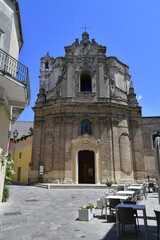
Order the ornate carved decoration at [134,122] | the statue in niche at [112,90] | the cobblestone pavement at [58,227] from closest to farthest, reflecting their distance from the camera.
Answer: the cobblestone pavement at [58,227], the ornate carved decoration at [134,122], the statue in niche at [112,90]

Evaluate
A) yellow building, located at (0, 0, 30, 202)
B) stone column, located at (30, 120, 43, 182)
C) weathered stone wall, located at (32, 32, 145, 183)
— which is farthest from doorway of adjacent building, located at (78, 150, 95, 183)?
yellow building, located at (0, 0, 30, 202)

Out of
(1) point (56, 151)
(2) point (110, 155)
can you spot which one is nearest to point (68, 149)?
(1) point (56, 151)

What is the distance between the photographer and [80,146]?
18750 millimetres

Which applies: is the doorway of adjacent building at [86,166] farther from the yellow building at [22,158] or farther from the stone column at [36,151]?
the yellow building at [22,158]

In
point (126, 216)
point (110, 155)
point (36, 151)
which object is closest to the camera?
point (126, 216)

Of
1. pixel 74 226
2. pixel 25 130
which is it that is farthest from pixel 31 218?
pixel 25 130

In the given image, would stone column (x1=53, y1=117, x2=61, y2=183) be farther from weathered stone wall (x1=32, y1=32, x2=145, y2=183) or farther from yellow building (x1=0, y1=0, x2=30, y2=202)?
yellow building (x1=0, y1=0, x2=30, y2=202)

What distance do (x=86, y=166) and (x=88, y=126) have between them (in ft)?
15.0

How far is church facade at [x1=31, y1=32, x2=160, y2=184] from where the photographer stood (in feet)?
60.4

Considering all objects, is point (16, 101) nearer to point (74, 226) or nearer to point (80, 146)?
point (74, 226)

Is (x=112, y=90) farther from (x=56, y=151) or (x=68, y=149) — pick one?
(x=56, y=151)

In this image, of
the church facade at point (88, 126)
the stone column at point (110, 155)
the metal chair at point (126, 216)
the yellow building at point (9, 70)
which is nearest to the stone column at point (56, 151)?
the church facade at point (88, 126)

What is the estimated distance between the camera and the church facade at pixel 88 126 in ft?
60.4

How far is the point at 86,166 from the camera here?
20.1 meters
